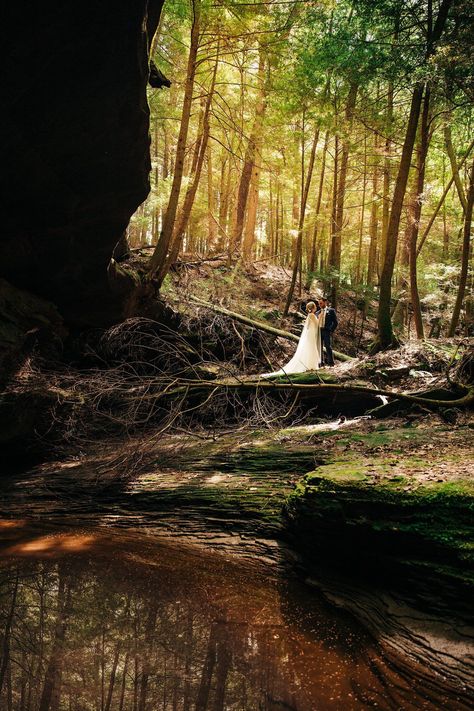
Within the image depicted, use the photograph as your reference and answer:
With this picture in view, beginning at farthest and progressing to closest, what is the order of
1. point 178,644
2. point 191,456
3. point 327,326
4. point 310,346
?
point 327,326 < point 310,346 < point 191,456 < point 178,644

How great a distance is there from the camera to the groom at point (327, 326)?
11391mm

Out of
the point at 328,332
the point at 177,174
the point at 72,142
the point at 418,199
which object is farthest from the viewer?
the point at 418,199

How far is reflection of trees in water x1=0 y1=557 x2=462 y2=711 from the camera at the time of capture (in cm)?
305

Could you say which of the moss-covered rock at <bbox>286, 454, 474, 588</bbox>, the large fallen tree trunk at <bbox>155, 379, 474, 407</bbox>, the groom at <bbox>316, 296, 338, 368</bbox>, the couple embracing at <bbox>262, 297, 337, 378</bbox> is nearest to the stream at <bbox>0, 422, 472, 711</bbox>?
the moss-covered rock at <bbox>286, 454, 474, 588</bbox>

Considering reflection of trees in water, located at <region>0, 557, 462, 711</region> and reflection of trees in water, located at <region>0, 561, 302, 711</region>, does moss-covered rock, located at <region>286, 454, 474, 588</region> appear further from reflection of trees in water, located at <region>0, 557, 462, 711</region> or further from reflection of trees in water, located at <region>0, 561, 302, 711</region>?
reflection of trees in water, located at <region>0, 561, 302, 711</region>

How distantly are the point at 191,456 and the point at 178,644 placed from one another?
14.0ft

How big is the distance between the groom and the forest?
7 cm

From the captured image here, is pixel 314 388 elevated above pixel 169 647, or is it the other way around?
pixel 314 388

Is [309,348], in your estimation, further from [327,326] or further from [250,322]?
[250,322]

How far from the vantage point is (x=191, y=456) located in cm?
788

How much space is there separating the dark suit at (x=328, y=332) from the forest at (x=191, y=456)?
8 centimetres

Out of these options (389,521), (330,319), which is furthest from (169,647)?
(330,319)

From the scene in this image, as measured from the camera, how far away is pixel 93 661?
3410 mm

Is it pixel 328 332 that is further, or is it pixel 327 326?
A: pixel 328 332
